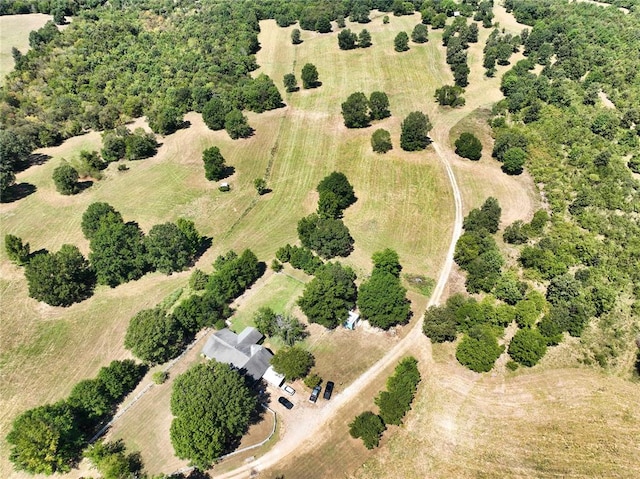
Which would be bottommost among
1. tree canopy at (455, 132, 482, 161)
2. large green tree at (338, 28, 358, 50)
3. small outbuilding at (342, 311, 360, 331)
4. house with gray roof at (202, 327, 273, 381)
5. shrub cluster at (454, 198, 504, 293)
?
small outbuilding at (342, 311, 360, 331)

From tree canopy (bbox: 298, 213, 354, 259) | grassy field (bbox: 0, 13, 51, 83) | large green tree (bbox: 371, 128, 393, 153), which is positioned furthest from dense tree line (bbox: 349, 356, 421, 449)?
grassy field (bbox: 0, 13, 51, 83)

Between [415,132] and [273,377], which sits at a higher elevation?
[415,132]

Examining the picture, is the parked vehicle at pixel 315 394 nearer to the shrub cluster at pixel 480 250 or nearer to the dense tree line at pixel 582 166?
the shrub cluster at pixel 480 250

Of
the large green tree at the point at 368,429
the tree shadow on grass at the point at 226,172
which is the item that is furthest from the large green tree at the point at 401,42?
the large green tree at the point at 368,429

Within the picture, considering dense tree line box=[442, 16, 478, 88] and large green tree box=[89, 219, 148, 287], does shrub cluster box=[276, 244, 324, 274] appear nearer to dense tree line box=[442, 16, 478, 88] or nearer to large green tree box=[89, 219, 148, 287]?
large green tree box=[89, 219, 148, 287]

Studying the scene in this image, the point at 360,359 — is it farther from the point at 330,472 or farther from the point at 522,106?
→ the point at 522,106

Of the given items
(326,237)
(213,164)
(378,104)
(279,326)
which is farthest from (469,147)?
(279,326)

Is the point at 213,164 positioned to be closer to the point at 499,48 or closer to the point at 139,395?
the point at 139,395
